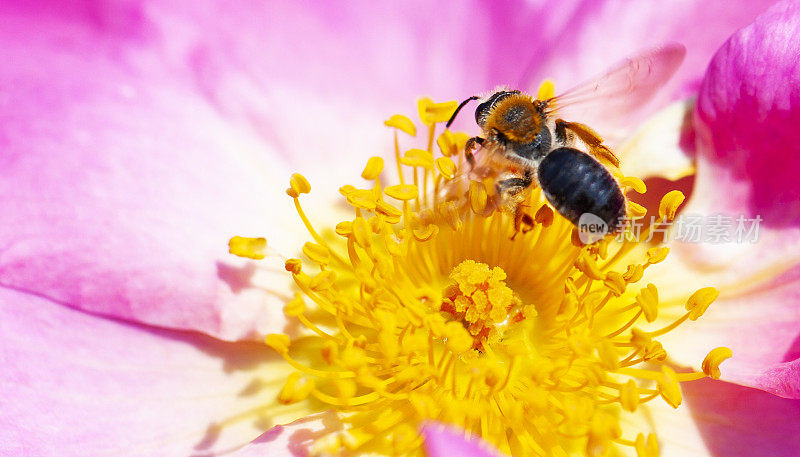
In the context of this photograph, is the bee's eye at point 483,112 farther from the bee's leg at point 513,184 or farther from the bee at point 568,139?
the bee's leg at point 513,184

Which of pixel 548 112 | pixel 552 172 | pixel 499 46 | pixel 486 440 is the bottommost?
pixel 486 440

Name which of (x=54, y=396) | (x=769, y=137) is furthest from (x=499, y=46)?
(x=54, y=396)

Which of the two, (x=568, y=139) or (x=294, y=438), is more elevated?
(x=568, y=139)

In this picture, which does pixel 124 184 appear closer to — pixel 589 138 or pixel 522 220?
pixel 522 220

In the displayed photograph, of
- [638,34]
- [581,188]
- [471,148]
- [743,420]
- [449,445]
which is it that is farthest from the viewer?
[638,34]

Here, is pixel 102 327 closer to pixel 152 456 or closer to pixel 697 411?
pixel 152 456

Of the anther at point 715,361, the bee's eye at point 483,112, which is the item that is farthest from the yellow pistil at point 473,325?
the bee's eye at point 483,112

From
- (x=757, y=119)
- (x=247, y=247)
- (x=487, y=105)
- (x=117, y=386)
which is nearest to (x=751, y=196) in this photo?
(x=757, y=119)
